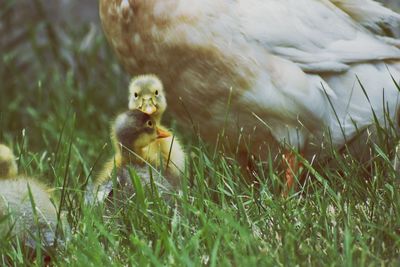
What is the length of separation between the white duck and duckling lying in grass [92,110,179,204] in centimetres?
20

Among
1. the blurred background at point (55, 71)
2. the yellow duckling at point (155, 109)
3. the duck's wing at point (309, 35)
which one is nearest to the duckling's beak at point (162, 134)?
the yellow duckling at point (155, 109)

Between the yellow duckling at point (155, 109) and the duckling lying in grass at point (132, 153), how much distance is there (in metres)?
0.02

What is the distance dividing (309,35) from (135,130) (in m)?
0.64

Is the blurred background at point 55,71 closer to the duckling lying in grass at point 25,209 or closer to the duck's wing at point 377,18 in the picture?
the duck's wing at point 377,18

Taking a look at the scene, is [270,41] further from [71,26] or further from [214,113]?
[71,26]

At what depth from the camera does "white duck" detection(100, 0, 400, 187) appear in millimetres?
2959

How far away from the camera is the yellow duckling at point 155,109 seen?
114 inches

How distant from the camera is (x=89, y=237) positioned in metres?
2.42

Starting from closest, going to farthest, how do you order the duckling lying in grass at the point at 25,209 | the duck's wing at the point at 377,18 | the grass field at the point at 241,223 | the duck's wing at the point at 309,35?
the grass field at the point at 241,223 → the duckling lying in grass at the point at 25,209 → the duck's wing at the point at 309,35 → the duck's wing at the point at 377,18

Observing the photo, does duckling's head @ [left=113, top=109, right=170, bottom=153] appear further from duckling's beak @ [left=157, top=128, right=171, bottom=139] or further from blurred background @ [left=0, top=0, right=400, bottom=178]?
blurred background @ [left=0, top=0, right=400, bottom=178]

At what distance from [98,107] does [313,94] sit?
6.27 feet

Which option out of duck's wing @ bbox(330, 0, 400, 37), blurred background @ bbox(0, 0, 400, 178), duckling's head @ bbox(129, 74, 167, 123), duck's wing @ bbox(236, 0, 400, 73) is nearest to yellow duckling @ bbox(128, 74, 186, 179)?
duckling's head @ bbox(129, 74, 167, 123)

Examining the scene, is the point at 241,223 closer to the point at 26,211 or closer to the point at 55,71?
the point at 26,211

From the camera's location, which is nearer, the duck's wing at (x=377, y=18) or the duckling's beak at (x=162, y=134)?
the duckling's beak at (x=162, y=134)
